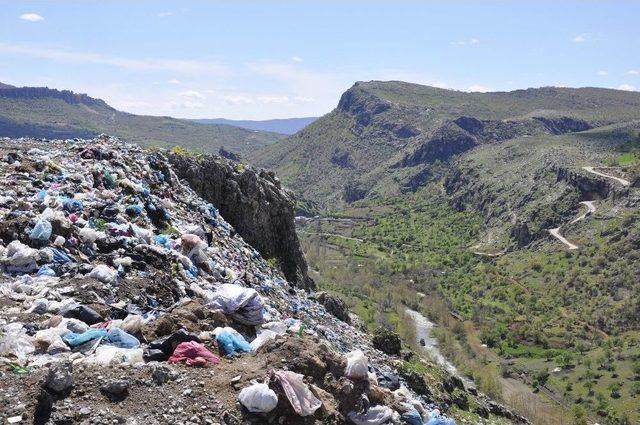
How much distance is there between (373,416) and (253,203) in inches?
806

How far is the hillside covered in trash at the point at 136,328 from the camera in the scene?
6684 mm

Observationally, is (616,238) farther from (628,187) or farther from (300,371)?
(300,371)

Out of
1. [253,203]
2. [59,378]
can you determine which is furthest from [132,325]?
[253,203]

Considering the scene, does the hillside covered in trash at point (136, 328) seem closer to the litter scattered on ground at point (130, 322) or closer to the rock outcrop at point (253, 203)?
the litter scattered on ground at point (130, 322)

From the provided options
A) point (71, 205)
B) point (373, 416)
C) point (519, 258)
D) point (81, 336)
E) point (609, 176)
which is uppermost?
point (71, 205)

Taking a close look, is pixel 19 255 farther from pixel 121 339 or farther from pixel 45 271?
pixel 121 339

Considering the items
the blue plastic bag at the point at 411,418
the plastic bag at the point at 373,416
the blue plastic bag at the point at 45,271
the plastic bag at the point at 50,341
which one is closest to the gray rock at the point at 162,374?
the plastic bag at the point at 50,341

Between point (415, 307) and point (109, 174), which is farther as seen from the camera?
point (415, 307)

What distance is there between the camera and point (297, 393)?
7078 millimetres

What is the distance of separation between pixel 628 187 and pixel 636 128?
192 feet

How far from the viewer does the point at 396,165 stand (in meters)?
181

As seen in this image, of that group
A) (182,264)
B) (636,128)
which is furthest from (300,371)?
(636,128)

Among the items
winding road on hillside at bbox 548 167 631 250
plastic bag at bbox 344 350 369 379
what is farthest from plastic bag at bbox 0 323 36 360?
winding road on hillside at bbox 548 167 631 250

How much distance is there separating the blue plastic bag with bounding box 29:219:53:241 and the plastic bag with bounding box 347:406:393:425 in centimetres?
738
